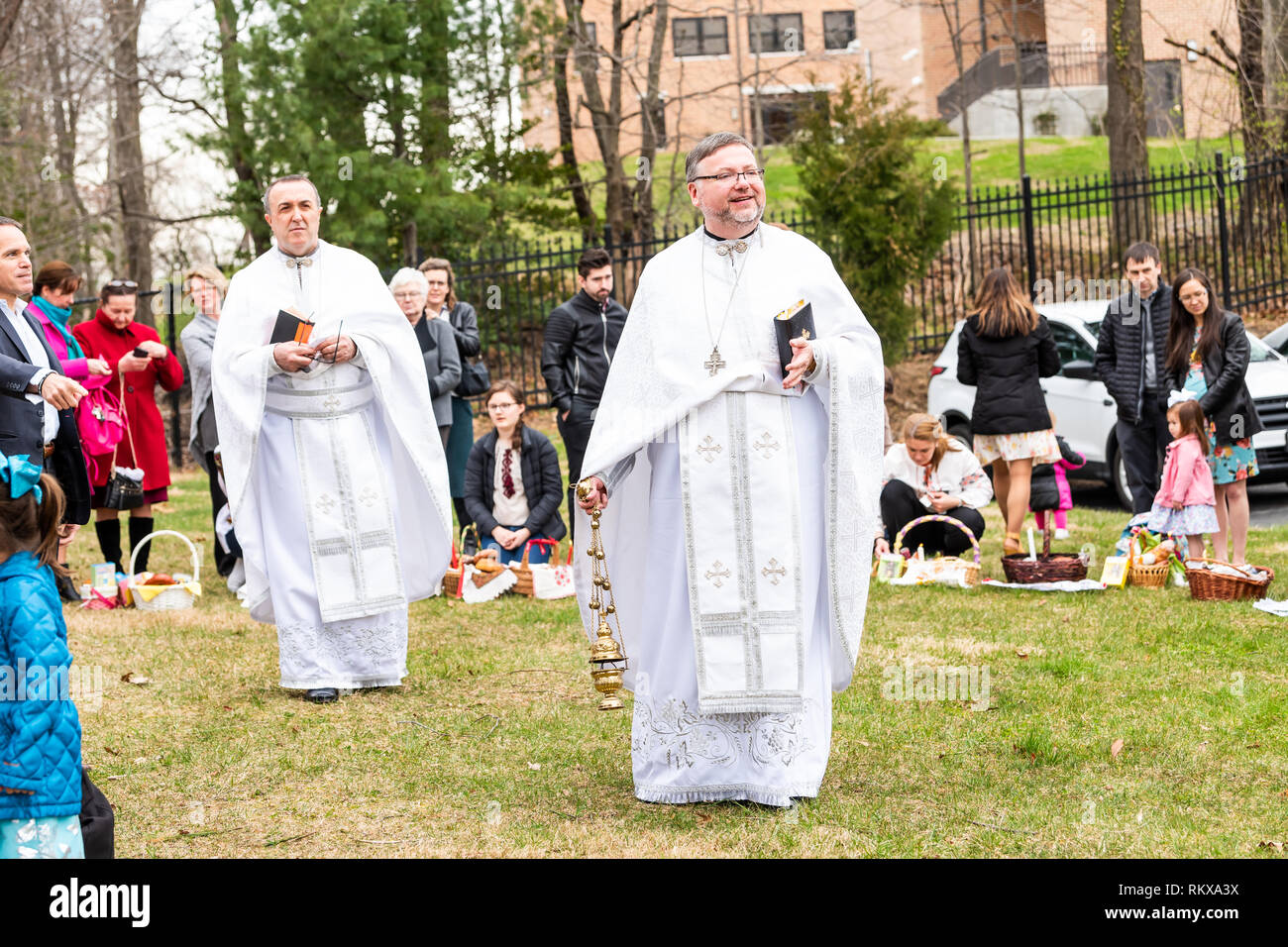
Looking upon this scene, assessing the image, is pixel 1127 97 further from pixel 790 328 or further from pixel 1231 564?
pixel 790 328

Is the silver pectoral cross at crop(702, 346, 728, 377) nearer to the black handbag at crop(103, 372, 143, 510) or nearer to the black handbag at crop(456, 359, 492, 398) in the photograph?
the black handbag at crop(456, 359, 492, 398)

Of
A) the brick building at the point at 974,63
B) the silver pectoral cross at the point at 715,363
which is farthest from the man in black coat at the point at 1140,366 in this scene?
the brick building at the point at 974,63

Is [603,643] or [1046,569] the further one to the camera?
[1046,569]

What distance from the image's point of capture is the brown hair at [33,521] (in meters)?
3.78

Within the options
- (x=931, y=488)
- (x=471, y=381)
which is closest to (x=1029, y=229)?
(x=931, y=488)

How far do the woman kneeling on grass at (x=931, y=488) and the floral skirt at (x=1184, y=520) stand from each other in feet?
3.90

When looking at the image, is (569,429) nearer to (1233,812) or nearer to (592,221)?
(1233,812)

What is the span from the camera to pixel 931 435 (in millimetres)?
9891

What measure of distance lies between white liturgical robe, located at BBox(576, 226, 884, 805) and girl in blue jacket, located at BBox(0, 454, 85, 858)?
2.06 m

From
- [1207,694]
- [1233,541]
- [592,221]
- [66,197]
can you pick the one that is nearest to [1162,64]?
[592,221]

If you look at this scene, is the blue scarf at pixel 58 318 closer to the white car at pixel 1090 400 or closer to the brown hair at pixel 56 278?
the brown hair at pixel 56 278

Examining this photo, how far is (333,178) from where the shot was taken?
17.1m

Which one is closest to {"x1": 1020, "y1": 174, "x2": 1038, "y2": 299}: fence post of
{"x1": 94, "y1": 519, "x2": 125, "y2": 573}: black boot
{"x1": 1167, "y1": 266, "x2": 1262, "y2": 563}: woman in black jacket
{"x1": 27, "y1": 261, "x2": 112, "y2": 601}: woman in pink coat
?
{"x1": 1167, "y1": 266, "x2": 1262, "y2": 563}: woman in black jacket

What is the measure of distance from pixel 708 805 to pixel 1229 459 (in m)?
5.09
